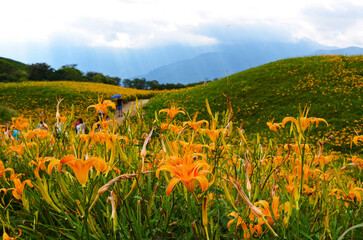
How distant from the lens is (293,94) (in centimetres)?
1138

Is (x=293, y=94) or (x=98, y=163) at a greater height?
(x=293, y=94)

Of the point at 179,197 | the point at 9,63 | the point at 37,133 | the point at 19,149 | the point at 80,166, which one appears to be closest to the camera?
the point at 80,166

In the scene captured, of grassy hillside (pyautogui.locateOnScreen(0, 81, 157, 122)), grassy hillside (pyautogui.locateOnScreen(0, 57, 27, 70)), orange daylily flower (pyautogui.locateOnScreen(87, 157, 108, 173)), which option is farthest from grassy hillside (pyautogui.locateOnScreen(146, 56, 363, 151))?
grassy hillside (pyautogui.locateOnScreen(0, 57, 27, 70))

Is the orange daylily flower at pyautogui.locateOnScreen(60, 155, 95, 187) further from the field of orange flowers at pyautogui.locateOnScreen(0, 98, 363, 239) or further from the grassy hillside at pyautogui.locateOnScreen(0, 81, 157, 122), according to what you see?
the grassy hillside at pyautogui.locateOnScreen(0, 81, 157, 122)

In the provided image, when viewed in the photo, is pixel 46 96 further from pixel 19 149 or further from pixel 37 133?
pixel 19 149

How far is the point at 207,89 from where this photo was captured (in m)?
13.9

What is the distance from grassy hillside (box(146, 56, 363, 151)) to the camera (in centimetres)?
957

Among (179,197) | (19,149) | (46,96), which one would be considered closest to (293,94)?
(179,197)

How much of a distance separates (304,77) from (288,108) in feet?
10.7

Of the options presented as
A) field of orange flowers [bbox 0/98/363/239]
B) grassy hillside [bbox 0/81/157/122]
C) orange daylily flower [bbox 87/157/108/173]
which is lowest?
field of orange flowers [bbox 0/98/363/239]

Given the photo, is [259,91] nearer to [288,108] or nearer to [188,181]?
[288,108]

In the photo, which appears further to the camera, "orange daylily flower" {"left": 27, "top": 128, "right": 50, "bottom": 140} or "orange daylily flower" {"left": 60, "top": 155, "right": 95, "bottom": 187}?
"orange daylily flower" {"left": 27, "top": 128, "right": 50, "bottom": 140}

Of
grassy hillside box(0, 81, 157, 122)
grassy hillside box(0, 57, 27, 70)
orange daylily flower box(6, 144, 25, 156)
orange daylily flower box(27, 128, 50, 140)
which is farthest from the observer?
grassy hillside box(0, 57, 27, 70)

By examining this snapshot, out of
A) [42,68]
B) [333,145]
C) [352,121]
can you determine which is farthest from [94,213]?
[42,68]
